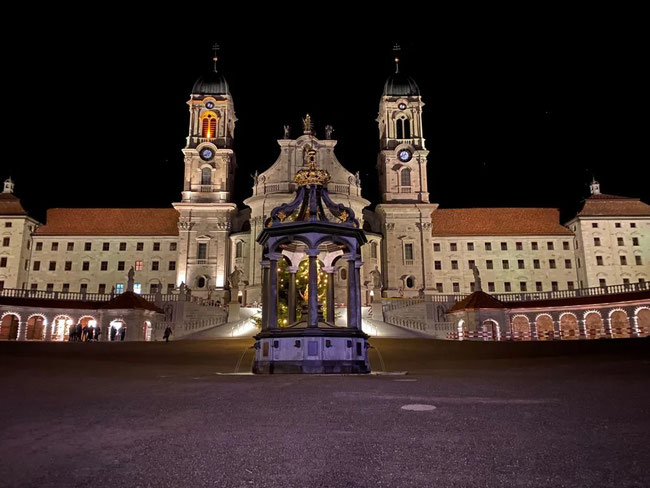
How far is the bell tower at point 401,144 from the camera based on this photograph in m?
70.6

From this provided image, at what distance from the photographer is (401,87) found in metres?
75.4

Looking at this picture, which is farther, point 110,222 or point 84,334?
point 110,222

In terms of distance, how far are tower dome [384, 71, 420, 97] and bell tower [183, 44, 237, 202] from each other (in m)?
23.0

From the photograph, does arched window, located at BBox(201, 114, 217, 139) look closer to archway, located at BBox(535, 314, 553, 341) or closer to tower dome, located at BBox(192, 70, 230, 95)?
tower dome, located at BBox(192, 70, 230, 95)

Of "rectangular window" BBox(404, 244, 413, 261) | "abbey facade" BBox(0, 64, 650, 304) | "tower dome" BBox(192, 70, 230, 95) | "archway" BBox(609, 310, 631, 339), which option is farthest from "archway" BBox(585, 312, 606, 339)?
"tower dome" BBox(192, 70, 230, 95)

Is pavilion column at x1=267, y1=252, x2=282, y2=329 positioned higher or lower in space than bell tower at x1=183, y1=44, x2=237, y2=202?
lower

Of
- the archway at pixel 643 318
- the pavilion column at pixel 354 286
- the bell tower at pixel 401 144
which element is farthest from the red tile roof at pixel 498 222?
the pavilion column at pixel 354 286

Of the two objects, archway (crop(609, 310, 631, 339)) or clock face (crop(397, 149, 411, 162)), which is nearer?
archway (crop(609, 310, 631, 339))

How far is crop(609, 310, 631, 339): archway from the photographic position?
1730 inches

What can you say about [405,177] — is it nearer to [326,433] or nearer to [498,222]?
[498,222]

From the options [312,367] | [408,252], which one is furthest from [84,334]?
[408,252]

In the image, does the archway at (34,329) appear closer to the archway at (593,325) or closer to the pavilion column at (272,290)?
the pavilion column at (272,290)

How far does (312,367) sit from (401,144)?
58.4 m

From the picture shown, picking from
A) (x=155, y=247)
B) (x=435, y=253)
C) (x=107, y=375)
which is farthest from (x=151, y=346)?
(x=435, y=253)
